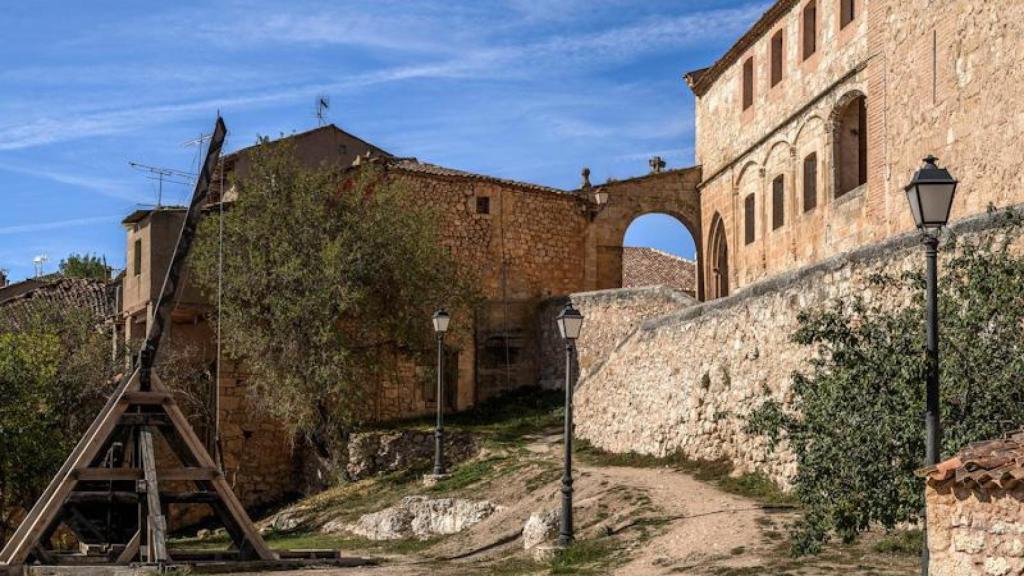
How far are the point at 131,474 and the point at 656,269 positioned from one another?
39473 millimetres

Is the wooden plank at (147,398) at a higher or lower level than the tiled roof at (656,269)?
lower

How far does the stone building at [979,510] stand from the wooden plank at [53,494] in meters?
13.7

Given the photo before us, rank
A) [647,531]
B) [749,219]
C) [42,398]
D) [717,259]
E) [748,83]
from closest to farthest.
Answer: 1. [647,531]
2. [42,398]
3. [749,219]
4. [748,83]
5. [717,259]

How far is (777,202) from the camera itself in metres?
35.3

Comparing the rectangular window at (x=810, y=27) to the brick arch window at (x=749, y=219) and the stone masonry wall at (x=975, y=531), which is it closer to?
the brick arch window at (x=749, y=219)

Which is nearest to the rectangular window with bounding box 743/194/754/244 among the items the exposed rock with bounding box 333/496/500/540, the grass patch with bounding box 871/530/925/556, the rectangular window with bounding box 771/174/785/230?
the rectangular window with bounding box 771/174/785/230

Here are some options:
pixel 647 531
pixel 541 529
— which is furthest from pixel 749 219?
pixel 647 531

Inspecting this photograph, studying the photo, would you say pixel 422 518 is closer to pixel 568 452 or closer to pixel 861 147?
pixel 568 452

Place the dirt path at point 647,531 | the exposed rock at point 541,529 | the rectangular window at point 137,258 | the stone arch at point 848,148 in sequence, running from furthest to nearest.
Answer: the rectangular window at point 137,258 < the stone arch at point 848,148 < the exposed rock at point 541,529 < the dirt path at point 647,531

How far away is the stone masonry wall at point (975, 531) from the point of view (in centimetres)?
1016

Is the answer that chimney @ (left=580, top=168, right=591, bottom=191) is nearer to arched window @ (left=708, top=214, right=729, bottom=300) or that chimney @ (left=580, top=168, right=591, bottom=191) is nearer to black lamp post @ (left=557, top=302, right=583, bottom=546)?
arched window @ (left=708, top=214, right=729, bottom=300)

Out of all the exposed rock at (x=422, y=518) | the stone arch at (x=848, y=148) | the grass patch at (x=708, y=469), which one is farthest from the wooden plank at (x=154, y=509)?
the stone arch at (x=848, y=148)

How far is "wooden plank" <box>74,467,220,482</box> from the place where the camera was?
20312 mm

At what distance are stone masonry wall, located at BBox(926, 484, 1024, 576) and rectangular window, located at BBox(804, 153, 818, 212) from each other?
2232 cm
